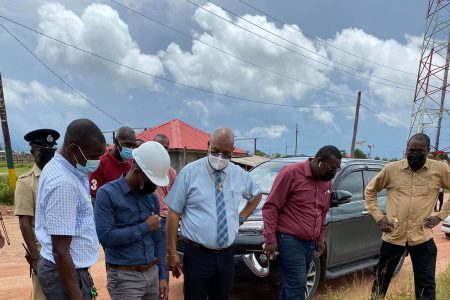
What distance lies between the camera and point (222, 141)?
3.41 m

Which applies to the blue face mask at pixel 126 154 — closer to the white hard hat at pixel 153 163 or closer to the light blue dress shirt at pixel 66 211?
the white hard hat at pixel 153 163

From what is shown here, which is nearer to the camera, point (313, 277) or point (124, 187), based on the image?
point (124, 187)

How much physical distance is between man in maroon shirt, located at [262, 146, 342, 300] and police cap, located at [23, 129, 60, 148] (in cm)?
200

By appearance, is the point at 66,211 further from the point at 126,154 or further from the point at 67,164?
the point at 126,154

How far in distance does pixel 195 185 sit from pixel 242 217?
73 cm

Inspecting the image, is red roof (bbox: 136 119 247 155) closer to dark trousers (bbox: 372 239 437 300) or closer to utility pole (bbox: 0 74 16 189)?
utility pole (bbox: 0 74 16 189)

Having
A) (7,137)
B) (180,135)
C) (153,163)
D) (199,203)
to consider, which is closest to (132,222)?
(153,163)

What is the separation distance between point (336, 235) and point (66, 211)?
396 cm

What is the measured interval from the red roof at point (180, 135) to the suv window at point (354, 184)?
20.3 m

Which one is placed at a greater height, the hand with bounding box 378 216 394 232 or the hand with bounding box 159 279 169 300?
the hand with bounding box 378 216 394 232

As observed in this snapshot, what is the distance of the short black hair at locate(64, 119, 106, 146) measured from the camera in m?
2.32

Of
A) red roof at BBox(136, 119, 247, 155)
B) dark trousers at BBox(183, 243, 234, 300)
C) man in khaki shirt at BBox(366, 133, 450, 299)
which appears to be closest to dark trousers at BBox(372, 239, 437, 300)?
man in khaki shirt at BBox(366, 133, 450, 299)

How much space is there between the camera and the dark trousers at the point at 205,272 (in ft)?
10.7

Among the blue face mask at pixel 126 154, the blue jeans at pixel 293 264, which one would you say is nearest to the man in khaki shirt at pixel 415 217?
the blue jeans at pixel 293 264
